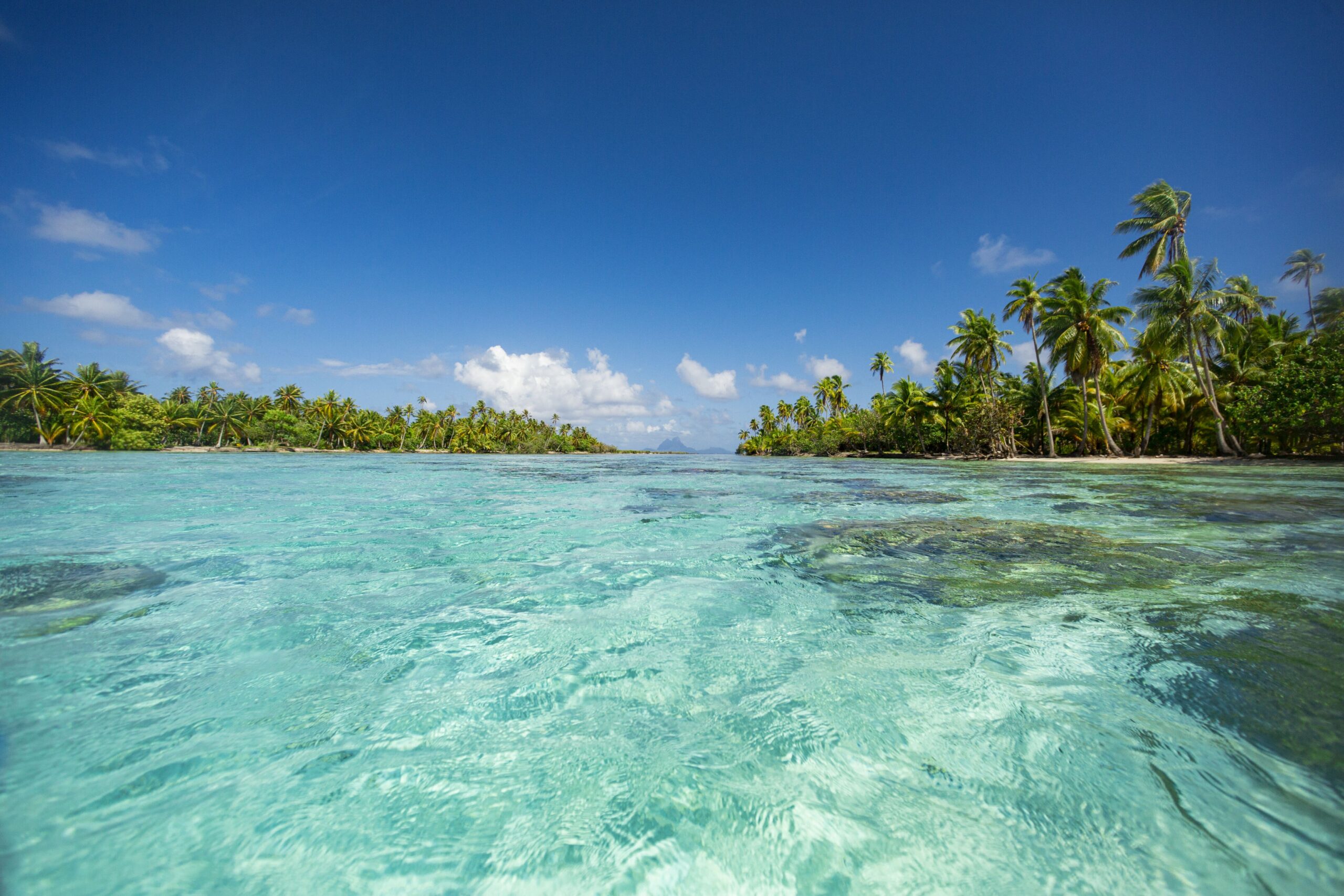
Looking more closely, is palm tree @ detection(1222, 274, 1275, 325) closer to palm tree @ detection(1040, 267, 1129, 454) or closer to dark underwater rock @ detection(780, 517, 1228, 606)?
palm tree @ detection(1040, 267, 1129, 454)

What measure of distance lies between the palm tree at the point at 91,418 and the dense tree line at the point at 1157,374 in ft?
257

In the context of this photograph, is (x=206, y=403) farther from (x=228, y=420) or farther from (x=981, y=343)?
(x=981, y=343)

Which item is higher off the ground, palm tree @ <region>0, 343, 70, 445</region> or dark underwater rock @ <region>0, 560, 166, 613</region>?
palm tree @ <region>0, 343, 70, 445</region>

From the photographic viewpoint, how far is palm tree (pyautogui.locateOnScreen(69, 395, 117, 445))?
4800 cm

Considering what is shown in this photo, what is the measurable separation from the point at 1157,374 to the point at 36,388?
8750 centimetres

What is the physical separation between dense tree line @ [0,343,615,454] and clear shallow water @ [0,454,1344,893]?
67.6 meters

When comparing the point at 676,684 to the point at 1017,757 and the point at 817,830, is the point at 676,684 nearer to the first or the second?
the point at 817,830

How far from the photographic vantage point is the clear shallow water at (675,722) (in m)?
1.49

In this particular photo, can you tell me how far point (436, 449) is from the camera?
82.0 metres

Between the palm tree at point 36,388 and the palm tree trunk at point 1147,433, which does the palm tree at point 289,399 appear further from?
the palm tree trunk at point 1147,433

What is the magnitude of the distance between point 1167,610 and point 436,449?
293ft

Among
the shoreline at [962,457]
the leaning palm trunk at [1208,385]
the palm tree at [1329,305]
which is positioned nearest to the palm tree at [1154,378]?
the leaning palm trunk at [1208,385]

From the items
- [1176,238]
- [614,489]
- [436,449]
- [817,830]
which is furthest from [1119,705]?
[436,449]

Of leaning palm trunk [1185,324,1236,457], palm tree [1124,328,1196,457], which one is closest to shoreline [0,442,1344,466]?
leaning palm trunk [1185,324,1236,457]
